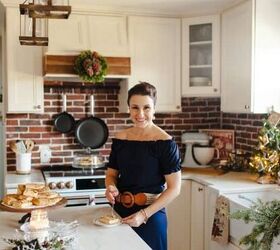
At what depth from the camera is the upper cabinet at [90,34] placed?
3.43 metres

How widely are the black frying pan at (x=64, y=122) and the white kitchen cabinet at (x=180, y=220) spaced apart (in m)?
1.17

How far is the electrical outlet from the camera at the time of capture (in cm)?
377

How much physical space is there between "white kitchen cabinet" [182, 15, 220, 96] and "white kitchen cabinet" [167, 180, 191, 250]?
2.95ft

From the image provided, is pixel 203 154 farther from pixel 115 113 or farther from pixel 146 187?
pixel 146 187

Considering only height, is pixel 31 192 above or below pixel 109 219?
above

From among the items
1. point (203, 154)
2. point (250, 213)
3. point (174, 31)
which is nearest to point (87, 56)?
point (174, 31)

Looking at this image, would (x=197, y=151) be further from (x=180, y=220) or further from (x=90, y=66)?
(x=90, y=66)

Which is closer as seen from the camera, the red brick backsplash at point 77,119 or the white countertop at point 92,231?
the white countertop at point 92,231

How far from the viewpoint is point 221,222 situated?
2.90m

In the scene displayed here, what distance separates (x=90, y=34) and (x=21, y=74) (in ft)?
2.23

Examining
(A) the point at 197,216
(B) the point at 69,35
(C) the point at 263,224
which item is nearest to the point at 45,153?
(B) the point at 69,35

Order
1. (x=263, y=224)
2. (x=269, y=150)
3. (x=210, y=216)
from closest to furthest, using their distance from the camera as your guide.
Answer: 1. (x=263, y=224)
2. (x=269, y=150)
3. (x=210, y=216)

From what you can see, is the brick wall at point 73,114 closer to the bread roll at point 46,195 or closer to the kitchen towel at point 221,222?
the kitchen towel at point 221,222

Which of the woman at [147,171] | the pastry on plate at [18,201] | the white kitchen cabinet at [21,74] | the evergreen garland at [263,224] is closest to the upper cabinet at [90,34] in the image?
the white kitchen cabinet at [21,74]
